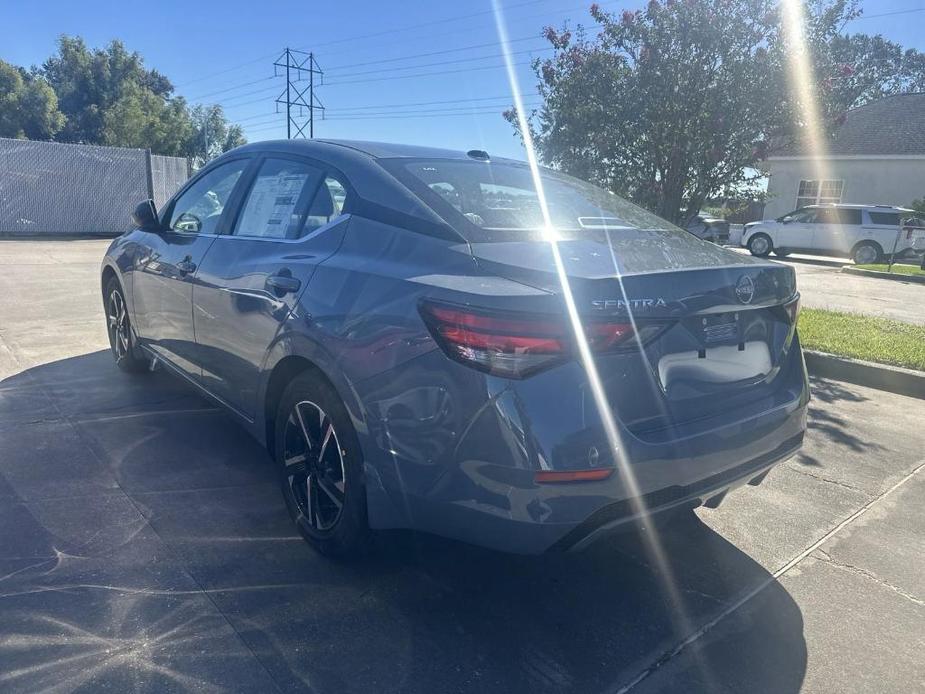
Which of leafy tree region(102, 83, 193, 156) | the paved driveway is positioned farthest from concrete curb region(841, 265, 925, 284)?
leafy tree region(102, 83, 193, 156)

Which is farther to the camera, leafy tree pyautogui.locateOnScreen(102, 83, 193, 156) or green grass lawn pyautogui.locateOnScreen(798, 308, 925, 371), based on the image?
leafy tree pyautogui.locateOnScreen(102, 83, 193, 156)

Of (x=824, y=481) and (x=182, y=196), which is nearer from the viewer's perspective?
(x=824, y=481)

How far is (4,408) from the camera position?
4586 millimetres

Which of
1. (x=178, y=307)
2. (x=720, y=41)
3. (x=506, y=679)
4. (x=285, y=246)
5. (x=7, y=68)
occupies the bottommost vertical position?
(x=506, y=679)

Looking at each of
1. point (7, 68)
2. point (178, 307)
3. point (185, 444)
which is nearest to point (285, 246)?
point (178, 307)

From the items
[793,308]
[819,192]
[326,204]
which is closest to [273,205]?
[326,204]

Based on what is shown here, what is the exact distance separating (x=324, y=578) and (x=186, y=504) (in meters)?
0.95

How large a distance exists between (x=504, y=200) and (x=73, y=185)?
19.7 metres

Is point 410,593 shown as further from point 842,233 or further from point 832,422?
point 842,233

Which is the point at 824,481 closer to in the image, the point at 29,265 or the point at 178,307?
the point at 178,307

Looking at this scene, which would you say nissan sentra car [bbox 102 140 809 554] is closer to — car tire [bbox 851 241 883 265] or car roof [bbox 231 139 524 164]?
car roof [bbox 231 139 524 164]

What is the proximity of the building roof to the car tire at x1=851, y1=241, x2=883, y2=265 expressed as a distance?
21.4 feet

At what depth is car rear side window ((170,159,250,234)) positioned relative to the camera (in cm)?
395

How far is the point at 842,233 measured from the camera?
67.0 feet
